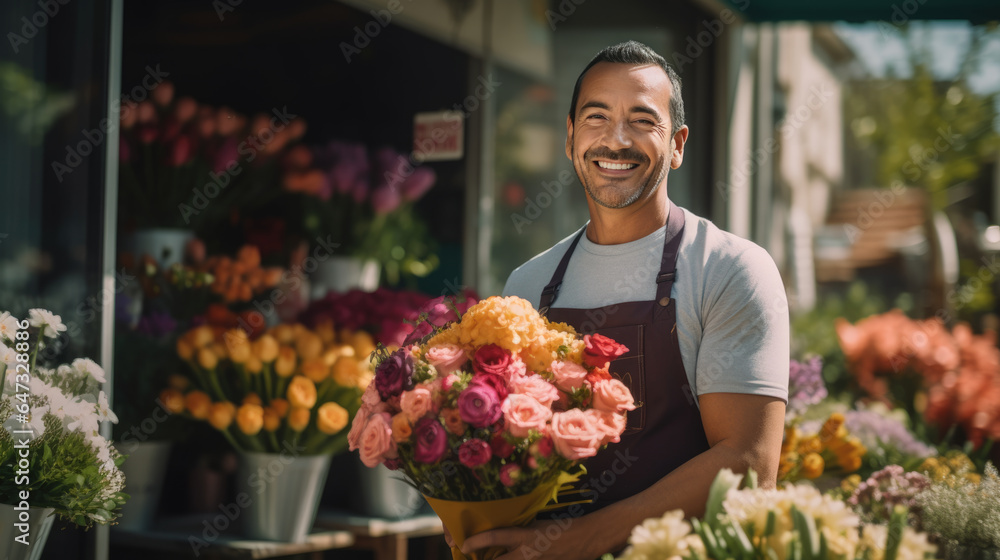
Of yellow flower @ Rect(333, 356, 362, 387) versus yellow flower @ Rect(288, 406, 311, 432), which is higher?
yellow flower @ Rect(333, 356, 362, 387)

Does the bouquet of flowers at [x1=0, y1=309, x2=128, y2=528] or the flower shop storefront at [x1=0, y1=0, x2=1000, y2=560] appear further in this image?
the bouquet of flowers at [x1=0, y1=309, x2=128, y2=528]

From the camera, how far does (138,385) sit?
3039 millimetres

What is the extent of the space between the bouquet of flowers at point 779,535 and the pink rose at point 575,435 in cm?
20

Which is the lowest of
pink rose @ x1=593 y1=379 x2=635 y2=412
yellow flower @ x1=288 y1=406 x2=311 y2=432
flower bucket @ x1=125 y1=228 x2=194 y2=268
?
yellow flower @ x1=288 y1=406 x2=311 y2=432

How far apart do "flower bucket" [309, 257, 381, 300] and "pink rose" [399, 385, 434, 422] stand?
2.22 m

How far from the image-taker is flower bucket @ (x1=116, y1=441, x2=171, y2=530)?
9.95 ft

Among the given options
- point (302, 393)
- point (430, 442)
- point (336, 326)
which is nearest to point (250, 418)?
point (302, 393)

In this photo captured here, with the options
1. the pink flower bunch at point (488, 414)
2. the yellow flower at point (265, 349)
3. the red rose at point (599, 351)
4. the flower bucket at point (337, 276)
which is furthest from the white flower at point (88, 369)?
the flower bucket at point (337, 276)

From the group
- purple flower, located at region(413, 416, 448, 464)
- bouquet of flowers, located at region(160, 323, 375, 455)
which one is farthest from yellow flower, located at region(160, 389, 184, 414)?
purple flower, located at region(413, 416, 448, 464)

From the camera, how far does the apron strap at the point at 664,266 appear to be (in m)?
2.03

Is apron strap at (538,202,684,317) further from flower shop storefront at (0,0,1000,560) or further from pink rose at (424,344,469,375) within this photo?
pink rose at (424,344,469,375)

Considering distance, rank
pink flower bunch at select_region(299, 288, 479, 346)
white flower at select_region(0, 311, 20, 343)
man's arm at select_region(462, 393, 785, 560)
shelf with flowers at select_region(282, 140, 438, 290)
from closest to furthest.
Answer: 1. man's arm at select_region(462, 393, 785, 560)
2. white flower at select_region(0, 311, 20, 343)
3. pink flower bunch at select_region(299, 288, 479, 346)
4. shelf with flowers at select_region(282, 140, 438, 290)

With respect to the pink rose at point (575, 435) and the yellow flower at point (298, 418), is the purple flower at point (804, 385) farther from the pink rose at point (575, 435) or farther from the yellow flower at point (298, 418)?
the yellow flower at point (298, 418)

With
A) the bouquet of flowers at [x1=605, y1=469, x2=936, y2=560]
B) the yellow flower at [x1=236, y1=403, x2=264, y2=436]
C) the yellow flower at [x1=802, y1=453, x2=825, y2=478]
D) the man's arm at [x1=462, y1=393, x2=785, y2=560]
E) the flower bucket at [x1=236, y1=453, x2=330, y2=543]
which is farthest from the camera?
the flower bucket at [x1=236, y1=453, x2=330, y2=543]
